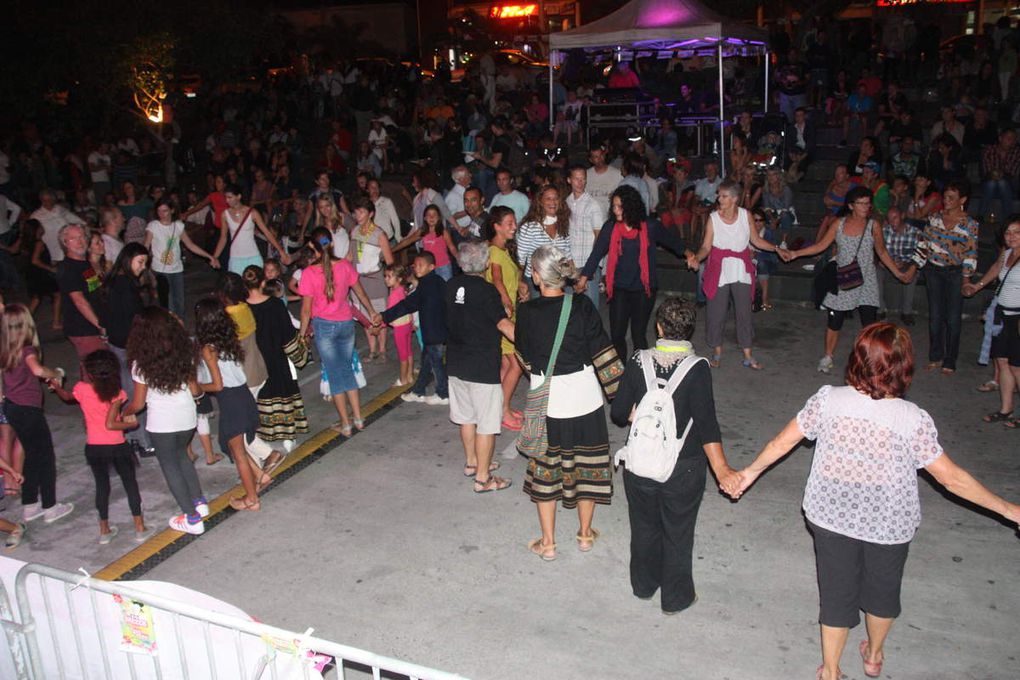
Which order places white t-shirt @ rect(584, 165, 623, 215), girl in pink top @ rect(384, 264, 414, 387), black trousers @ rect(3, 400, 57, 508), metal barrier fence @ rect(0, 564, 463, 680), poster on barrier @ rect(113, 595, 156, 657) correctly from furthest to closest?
white t-shirt @ rect(584, 165, 623, 215), girl in pink top @ rect(384, 264, 414, 387), black trousers @ rect(3, 400, 57, 508), poster on barrier @ rect(113, 595, 156, 657), metal barrier fence @ rect(0, 564, 463, 680)

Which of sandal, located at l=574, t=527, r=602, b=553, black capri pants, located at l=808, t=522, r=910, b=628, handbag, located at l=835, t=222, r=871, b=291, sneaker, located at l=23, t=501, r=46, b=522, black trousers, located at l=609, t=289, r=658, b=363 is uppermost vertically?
handbag, located at l=835, t=222, r=871, b=291

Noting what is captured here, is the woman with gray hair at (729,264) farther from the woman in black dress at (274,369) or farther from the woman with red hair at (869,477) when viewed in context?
the woman with red hair at (869,477)

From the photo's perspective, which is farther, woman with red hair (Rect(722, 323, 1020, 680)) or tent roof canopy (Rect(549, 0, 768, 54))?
tent roof canopy (Rect(549, 0, 768, 54))

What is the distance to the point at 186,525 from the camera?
599 centimetres

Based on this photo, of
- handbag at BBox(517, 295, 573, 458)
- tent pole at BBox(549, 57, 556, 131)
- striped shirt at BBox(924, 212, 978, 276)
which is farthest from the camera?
tent pole at BBox(549, 57, 556, 131)

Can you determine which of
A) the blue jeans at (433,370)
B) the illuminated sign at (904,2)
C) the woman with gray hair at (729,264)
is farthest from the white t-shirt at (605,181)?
the illuminated sign at (904,2)

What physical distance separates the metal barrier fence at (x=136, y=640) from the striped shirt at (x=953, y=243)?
676cm

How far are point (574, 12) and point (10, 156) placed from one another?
22338 mm

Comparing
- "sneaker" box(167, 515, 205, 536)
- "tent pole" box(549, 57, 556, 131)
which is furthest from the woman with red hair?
"tent pole" box(549, 57, 556, 131)

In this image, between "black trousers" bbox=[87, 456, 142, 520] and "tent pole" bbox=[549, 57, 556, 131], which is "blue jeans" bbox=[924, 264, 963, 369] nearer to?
"black trousers" bbox=[87, 456, 142, 520]

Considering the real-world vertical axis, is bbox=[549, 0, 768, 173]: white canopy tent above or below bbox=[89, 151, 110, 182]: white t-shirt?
above

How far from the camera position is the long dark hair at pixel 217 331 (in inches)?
235

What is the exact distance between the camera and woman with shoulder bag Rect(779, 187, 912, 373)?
8138 mm

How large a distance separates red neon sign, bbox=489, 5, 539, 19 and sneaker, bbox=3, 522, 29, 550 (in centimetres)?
3326
